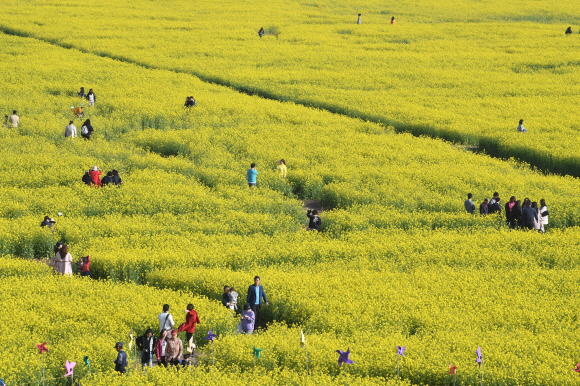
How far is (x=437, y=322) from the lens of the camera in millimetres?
16469

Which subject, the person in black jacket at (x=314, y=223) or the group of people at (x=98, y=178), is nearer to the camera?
the person in black jacket at (x=314, y=223)

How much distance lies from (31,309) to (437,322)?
948 centimetres

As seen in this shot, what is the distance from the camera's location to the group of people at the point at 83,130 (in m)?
32.6

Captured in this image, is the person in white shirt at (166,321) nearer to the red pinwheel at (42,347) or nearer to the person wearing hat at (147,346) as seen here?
the person wearing hat at (147,346)

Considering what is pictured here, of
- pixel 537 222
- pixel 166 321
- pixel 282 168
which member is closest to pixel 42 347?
pixel 166 321

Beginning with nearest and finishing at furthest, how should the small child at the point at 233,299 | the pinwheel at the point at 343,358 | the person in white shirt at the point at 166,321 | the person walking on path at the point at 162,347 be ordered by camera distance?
the pinwheel at the point at 343,358
the person walking on path at the point at 162,347
the person in white shirt at the point at 166,321
the small child at the point at 233,299

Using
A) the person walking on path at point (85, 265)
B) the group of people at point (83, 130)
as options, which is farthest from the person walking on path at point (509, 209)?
the group of people at point (83, 130)

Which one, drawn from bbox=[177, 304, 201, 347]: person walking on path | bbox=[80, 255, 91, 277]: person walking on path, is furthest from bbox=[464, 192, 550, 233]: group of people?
bbox=[80, 255, 91, 277]: person walking on path

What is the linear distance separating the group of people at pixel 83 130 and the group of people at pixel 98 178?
6354 millimetres

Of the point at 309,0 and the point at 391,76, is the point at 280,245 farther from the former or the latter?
the point at 309,0

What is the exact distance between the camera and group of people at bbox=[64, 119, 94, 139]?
32.6 metres

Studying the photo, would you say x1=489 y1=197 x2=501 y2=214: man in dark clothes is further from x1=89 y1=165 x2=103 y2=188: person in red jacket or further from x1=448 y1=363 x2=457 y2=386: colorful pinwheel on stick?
x1=89 y1=165 x2=103 y2=188: person in red jacket

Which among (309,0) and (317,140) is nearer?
(317,140)

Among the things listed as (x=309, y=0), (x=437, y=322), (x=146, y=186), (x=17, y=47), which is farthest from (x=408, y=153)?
(x=309, y=0)
